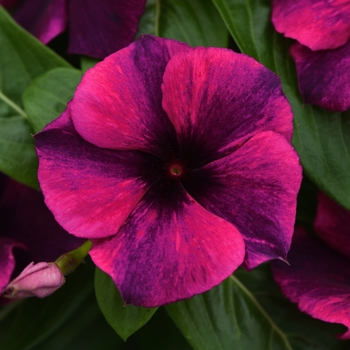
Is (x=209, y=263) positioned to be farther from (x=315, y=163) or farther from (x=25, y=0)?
(x=25, y=0)

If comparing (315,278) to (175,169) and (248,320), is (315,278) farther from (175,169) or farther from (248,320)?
(175,169)

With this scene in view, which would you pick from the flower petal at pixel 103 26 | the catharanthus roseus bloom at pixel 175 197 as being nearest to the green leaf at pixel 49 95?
the flower petal at pixel 103 26

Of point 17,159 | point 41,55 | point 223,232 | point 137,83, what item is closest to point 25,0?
point 41,55

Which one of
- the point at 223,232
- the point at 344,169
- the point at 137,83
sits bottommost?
the point at 344,169

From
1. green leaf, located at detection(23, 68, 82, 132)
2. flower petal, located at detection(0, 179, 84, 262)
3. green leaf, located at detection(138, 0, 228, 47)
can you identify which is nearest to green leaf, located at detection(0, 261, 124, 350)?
flower petal, located at detection(0, 179, 84, 262)

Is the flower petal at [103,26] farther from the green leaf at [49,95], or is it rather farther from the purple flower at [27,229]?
the purple flower at [27,229]

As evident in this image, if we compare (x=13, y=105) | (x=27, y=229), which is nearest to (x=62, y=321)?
(x=27, y=229)
